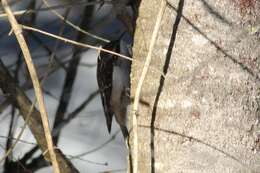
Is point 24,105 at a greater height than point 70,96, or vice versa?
point 70,96

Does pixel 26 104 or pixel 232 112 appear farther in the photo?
pixel 26 104

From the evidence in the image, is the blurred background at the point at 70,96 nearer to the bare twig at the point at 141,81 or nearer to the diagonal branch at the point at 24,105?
the diagonal branch at the point at 24,105

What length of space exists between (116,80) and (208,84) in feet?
2.31

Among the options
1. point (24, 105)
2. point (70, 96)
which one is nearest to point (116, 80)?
point (24, 105)

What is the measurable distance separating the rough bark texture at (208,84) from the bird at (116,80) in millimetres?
576

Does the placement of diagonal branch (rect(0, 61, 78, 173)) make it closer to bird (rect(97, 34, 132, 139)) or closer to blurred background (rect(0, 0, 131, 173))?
bird (rect(97, 34, 132, 139))

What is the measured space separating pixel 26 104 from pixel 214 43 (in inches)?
31.8

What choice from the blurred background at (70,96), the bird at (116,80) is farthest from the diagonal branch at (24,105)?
the blurred background at (70,96)

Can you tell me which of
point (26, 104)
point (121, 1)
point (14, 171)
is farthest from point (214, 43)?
point (14, 171)

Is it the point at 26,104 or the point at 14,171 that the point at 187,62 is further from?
the point at 14,171

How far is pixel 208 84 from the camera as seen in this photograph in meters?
0.95

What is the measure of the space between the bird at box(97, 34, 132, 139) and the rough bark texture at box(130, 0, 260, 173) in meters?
0.58

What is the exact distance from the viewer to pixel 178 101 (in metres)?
0.97

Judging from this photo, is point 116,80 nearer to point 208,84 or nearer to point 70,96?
point 208,84
